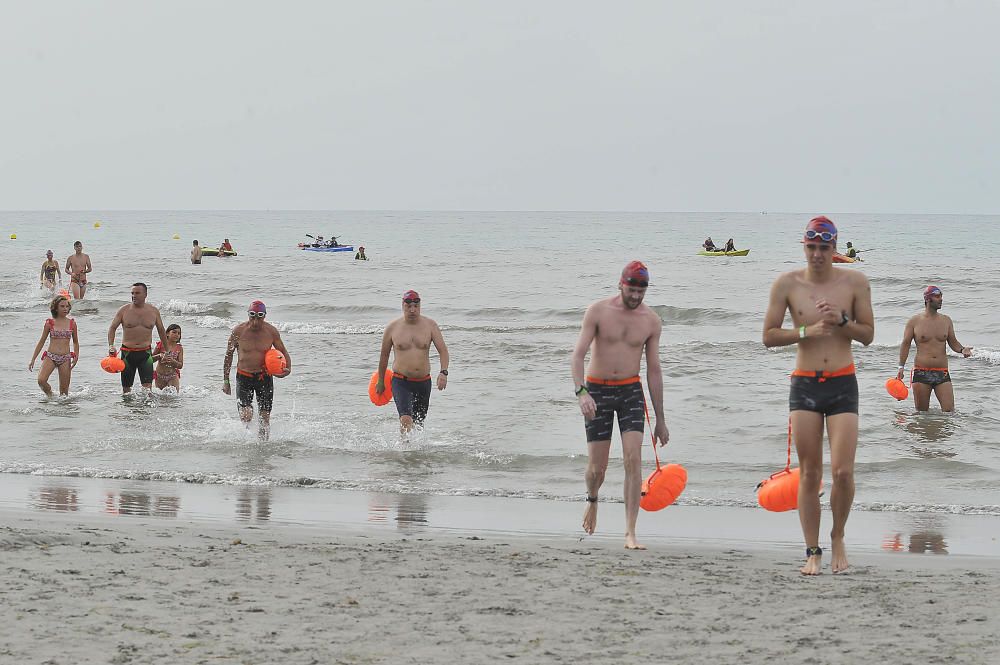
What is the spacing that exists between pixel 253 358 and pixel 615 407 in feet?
19.6

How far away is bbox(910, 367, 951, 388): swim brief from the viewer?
13.5 m

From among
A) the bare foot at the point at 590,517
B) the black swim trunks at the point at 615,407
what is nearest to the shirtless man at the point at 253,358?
the bare foot at the point at 590,517

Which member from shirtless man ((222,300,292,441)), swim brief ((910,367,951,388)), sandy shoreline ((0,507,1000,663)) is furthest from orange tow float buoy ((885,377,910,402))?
shirtless man ((222,300,292,441))

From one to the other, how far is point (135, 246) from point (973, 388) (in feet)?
250

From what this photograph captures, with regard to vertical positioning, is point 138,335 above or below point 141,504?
above

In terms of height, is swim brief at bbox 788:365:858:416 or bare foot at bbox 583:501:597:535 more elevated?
swim brief at bbox 788:365:858:416

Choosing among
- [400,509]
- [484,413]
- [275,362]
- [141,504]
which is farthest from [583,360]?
[484,413]

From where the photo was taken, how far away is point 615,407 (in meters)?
7.05

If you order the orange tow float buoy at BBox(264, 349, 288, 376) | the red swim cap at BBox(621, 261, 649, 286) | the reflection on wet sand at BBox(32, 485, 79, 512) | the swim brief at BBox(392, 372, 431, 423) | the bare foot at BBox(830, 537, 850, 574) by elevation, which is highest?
the red swim cap at BBox(621, 261, 649, 286)

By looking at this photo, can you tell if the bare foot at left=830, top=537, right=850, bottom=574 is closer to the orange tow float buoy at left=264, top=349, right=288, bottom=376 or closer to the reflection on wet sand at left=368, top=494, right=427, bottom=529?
the reflection on wet sand at left=368, top=494, right=427, bottom=529

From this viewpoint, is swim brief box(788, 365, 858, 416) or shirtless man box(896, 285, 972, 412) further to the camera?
shirtless man box(896, 285, 972, 412)

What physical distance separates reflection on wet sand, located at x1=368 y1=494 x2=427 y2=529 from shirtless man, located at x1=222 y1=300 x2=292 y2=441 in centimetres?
273

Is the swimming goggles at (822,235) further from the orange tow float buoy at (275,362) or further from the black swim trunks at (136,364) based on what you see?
the black swim trunks at (136,364)

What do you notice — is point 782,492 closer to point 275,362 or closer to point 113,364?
point 275,362
